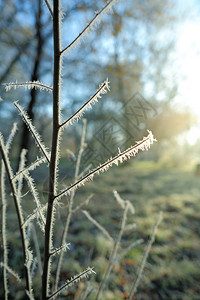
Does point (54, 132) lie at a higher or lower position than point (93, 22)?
lower

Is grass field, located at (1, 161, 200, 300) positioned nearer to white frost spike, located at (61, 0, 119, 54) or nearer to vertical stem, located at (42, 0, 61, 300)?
vertical stem, located at (42, 0, 61, 300)

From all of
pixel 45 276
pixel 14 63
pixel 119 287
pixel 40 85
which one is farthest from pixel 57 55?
pixel 14 63

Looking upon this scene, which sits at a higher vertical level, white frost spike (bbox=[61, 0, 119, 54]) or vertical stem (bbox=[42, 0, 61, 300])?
white frost spike (bbox=[61, 0, 119, 54])

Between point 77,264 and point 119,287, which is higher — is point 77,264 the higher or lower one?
the higher one

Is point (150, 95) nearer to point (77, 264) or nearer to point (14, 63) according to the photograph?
point (14, 63)

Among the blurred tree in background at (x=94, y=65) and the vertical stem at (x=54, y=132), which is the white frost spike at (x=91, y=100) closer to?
the vertical stem at (x=54, y=132)

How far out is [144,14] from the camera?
10.9 feet

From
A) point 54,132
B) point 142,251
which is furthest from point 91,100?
point 142,251

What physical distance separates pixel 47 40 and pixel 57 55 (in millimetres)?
3789

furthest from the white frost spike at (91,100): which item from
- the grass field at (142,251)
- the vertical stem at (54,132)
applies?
the grass field at (142,251)

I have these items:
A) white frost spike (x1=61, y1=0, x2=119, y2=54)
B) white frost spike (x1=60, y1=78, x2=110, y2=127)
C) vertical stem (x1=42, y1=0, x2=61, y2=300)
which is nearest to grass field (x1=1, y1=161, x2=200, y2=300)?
vertical stem (x1=42, y1=0, x2=61, y2=300)

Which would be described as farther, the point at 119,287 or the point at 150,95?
the point at 150,95

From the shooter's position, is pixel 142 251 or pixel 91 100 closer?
pixel 91 100

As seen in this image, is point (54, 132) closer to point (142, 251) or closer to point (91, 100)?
point (91, 100)
